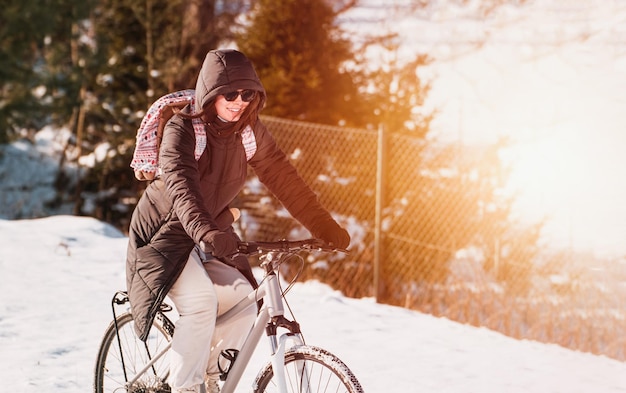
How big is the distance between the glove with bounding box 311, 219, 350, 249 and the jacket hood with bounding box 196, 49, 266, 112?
22.9 inches

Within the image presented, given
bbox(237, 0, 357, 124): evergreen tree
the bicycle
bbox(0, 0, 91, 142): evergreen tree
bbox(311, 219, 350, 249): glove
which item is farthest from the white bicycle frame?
bbox(0, 0, 91, 142): evergreen tree

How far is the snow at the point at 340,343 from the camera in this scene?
17.6 feet

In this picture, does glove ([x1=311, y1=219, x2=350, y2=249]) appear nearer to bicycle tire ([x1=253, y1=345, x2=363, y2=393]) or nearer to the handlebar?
the handlebar

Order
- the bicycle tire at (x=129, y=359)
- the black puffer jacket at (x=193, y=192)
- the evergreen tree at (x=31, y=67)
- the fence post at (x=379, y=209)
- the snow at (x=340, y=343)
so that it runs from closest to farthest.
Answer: the black puffer jacket at (x=193, y=192), the bicycle tire at (x=129, y=359), the snow at (x=340, y=343), the fence post at (x=379, y=209), the evergreen tree at (x=31, y=67)

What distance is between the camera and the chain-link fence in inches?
354

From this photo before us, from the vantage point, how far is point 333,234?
3.37m

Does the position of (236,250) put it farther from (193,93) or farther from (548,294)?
(548,294)

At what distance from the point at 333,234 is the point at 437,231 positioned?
20.9ft

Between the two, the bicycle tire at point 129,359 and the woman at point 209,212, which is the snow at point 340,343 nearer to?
the bicycle tire at point 129,359

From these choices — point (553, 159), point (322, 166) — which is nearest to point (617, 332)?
point (322, 166)

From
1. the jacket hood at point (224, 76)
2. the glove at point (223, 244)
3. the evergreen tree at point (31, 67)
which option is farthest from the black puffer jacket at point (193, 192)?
the evergreen tree at point (31, 67)

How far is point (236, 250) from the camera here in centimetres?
298

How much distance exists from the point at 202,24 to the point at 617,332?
29.7 ft

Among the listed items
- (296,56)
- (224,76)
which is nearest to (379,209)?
(296,56)
